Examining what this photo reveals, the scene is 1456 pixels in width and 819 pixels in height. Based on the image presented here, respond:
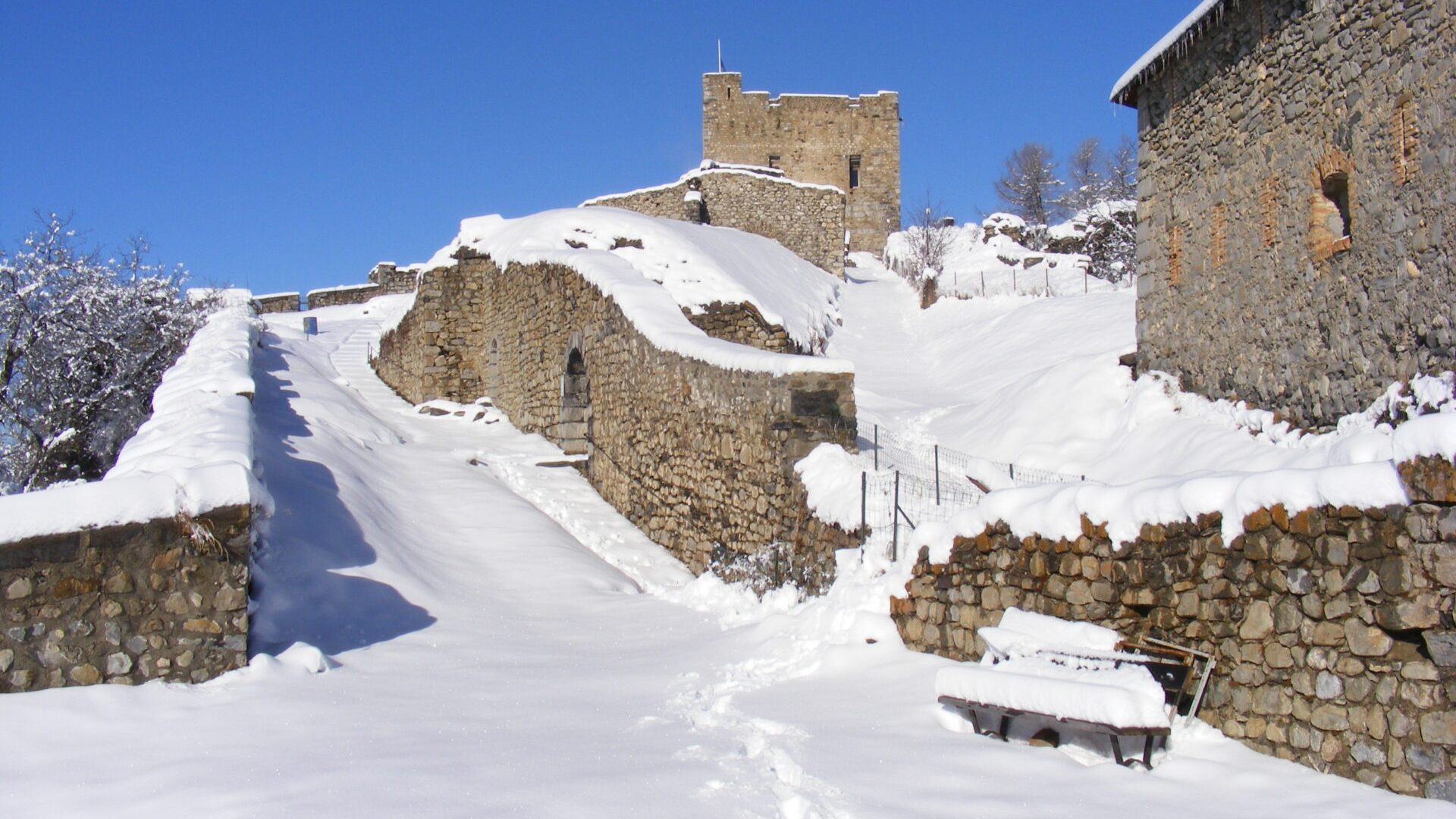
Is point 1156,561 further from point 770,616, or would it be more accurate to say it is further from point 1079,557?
point 770,616

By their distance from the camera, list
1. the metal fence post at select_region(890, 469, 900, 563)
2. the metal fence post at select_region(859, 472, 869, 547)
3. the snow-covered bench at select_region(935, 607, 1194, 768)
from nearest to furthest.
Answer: the snow-covered bench at select_region(935, 607, 1194, 768) → the metal fence post at select_region(890, 469, 900, 563) → the metal fence post at select_region(859, 472, 869, 547)

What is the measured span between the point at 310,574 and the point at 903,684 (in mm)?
3966

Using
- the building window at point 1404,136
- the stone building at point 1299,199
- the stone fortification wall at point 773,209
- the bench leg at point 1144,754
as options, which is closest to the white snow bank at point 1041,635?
the bench leg at point 1144,754

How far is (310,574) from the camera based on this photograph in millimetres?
7359

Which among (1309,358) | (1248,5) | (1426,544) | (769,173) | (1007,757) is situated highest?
(769,173)

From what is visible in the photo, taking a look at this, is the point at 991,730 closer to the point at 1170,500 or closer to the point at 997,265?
the point at 1170,500

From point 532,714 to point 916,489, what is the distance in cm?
422

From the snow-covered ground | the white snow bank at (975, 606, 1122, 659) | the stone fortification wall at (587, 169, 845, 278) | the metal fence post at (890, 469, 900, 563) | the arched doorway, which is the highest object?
the stone fortification wall at (587, 169, 845, 278)

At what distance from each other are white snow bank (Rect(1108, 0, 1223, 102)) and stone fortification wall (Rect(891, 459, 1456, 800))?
345 inches

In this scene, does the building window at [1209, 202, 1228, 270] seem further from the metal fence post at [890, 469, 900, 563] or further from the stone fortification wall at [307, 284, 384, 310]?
the stone fortification wall at [307, 284, 384, 310]

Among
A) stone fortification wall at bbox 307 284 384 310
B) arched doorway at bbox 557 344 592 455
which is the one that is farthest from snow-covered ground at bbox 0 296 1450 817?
stone fortification wall at bbox 307 284 384 310

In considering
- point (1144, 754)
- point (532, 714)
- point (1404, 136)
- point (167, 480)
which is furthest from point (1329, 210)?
point (167, 480)

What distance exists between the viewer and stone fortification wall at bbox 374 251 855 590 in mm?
9109

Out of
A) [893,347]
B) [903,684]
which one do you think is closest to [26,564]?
[903,684]
